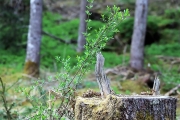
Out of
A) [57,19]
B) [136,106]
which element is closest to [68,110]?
[136,106]

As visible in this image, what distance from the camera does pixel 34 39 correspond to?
13.0 meters

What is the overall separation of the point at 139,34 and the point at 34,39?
12.0 feet

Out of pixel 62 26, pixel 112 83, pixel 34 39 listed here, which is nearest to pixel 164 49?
pixel 62 26

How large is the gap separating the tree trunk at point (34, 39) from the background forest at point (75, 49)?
27cm

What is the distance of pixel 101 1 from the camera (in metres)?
25.5

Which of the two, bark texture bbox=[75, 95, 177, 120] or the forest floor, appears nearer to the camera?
bark texture bbox=[75, 95, 177, 120]

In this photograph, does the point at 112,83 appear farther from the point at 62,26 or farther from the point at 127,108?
the point at 62,26

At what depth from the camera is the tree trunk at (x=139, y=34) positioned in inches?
545

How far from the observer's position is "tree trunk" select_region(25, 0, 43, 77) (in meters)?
12.6

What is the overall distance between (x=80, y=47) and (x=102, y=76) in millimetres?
13567

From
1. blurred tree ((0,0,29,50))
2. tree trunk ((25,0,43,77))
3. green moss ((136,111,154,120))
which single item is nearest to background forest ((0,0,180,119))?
blurred tree ((0,0,29,50))

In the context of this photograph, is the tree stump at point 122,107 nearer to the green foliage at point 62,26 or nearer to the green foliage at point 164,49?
the green foliage at point 164,49

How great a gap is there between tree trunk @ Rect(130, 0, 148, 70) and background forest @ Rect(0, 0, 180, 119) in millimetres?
315

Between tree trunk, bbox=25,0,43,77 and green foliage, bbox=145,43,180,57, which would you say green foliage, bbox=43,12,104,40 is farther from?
tree trunk, bbox=25,0,43,77
